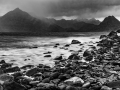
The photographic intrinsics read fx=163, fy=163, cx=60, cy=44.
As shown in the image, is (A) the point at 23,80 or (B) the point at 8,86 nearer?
(B) the point at 8,86

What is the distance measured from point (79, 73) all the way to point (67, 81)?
6.12ft

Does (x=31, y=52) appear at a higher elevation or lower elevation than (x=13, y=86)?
lower

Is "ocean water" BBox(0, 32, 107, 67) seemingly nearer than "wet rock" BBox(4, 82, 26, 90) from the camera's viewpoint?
No

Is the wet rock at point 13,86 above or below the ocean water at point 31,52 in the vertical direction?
above

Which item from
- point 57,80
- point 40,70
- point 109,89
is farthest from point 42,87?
point 40,70

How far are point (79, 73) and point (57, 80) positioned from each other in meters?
1.83

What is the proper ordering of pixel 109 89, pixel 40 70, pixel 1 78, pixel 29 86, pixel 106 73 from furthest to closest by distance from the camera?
1. pixel 40 70
2. pixel 106 73
3. pixel 1 78
4. pixel 29 86
5. pixel 109 89

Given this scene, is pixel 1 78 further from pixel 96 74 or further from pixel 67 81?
pixel 96 74

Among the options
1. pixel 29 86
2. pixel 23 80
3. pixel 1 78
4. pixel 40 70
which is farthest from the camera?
pixel 40 70

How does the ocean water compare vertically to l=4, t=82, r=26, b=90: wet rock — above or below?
below

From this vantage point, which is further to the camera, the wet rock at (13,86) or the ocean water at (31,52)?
the ocean water at (31,52)

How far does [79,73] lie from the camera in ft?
29.4

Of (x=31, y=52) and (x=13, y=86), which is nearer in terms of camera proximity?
(x=13, y=86)

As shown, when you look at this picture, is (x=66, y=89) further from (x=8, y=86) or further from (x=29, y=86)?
(x=8, y=86)
